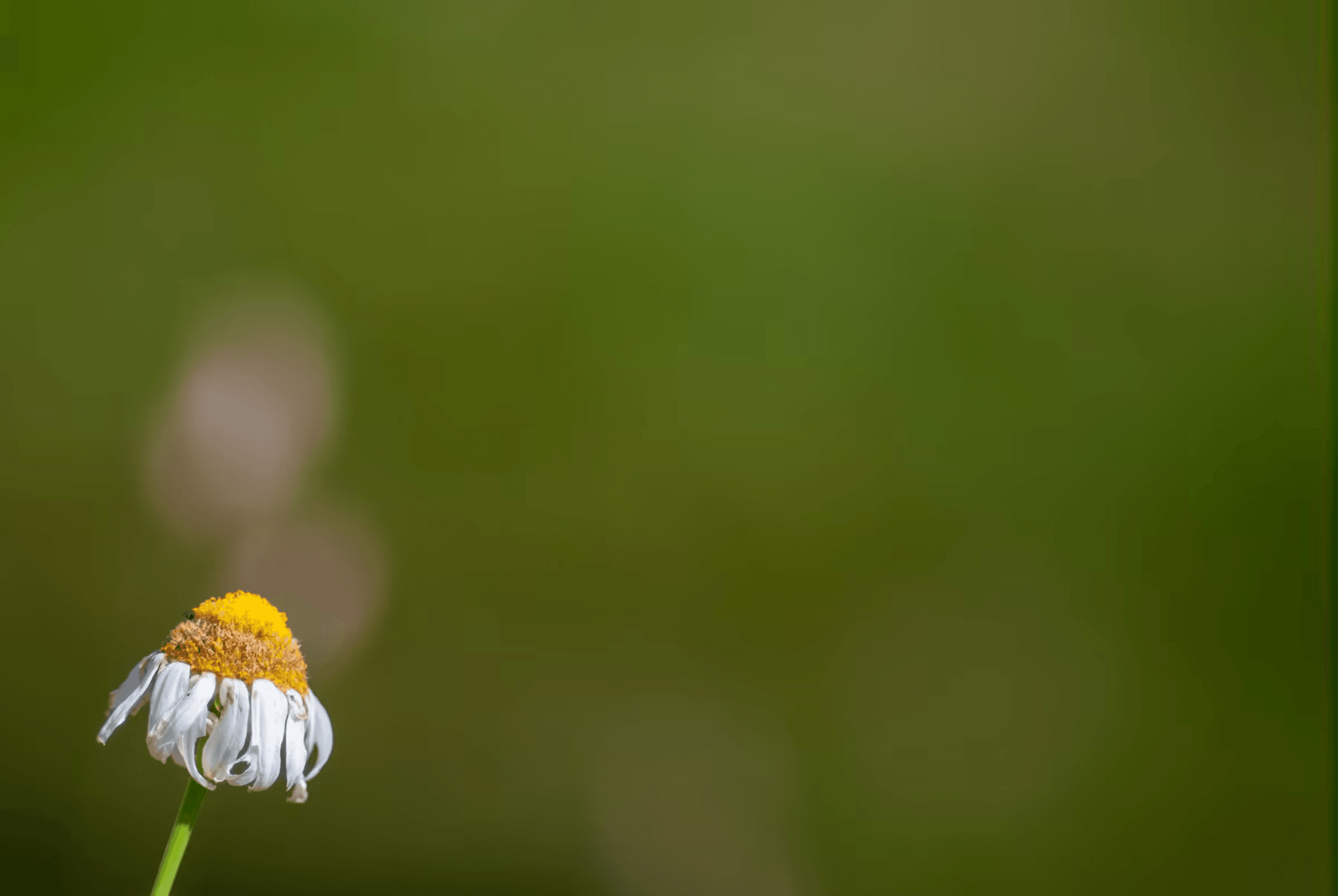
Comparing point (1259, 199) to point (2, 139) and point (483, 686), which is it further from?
point (2, 139)

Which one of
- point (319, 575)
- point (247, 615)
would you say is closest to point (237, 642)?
point (247, 615)

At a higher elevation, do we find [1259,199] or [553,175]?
[553,175]

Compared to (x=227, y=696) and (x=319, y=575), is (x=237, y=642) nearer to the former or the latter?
(x=227, y=696)

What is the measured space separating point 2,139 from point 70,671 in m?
0.63

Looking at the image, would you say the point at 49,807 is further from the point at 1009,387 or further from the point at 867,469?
the point at 1009,387

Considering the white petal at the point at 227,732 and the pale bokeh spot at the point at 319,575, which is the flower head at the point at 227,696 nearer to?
the white petal at the point at 227,732

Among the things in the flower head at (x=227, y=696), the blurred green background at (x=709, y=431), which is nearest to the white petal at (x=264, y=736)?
the flower head at (x=227, y=696)

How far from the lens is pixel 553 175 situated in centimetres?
119

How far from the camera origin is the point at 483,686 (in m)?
1.15

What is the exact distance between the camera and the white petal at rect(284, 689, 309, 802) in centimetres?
44

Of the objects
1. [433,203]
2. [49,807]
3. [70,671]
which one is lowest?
[49,807]

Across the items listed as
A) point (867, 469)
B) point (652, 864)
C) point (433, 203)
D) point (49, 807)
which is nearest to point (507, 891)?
point (652, 864)

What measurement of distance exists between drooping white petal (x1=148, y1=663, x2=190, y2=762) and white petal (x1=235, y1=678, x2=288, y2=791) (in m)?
0.03

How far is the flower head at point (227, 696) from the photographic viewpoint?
0.42 m
